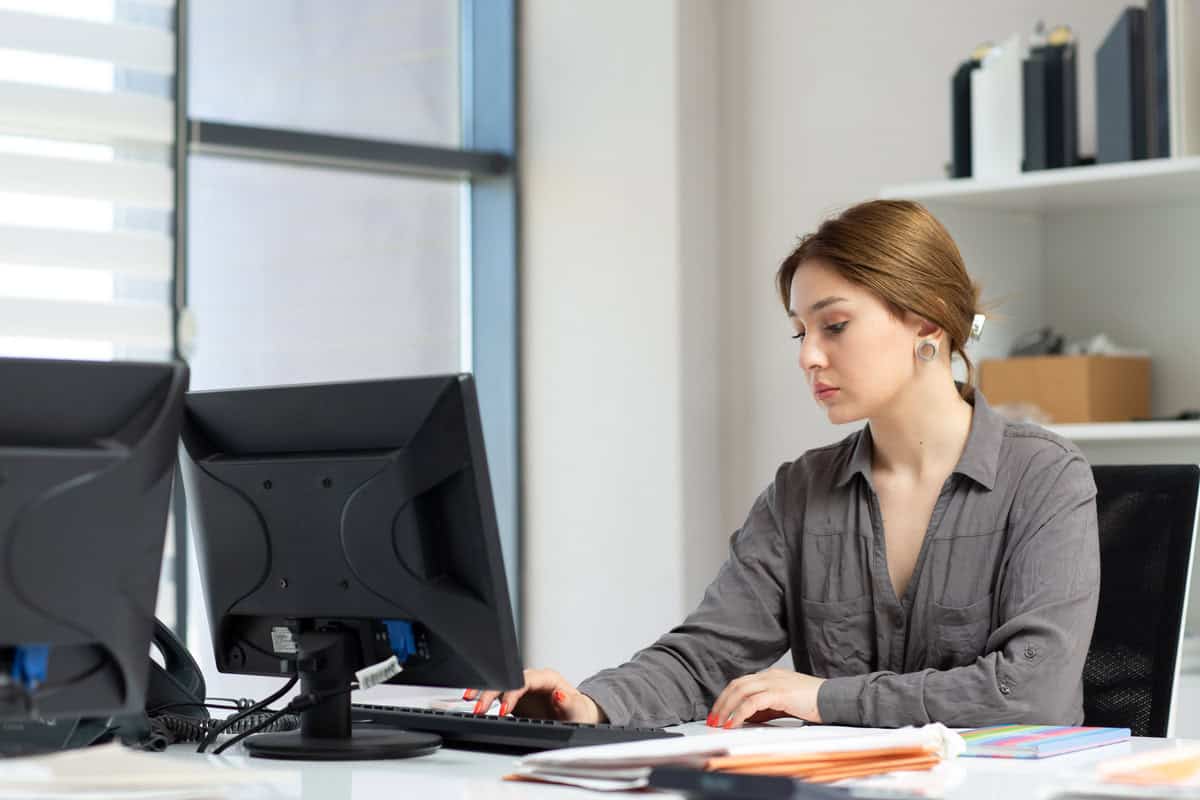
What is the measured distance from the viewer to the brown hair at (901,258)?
206 centimetres

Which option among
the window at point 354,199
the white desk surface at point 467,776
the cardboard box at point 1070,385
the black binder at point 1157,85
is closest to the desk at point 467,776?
the white desk surface at point 467,776

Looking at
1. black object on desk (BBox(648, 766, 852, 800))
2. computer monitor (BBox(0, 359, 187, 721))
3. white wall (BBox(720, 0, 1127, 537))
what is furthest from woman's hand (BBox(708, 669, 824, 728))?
white wall (BBox(720, 0, 1127, 537))

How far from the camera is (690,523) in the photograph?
3.77m

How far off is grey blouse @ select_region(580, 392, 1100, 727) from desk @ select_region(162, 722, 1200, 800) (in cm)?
23

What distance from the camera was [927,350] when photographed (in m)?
2.10

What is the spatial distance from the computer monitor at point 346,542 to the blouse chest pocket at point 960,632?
708 mm

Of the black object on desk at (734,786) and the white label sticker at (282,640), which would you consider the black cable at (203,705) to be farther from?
the black object on desk at (734,786)

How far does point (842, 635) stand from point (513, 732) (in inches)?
24.5

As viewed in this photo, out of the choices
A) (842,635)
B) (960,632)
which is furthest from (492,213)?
(960,632)

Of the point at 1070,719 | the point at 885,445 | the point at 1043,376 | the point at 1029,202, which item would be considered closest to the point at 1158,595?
the point at 1070,719

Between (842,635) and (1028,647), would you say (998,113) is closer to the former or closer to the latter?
(842,635)

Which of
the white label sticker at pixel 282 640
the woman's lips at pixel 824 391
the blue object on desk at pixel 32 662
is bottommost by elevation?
the white label sticker at pixel 282 640

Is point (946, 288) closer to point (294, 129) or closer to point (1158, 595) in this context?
point (1158, 595)

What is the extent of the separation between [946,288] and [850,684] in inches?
23.3
